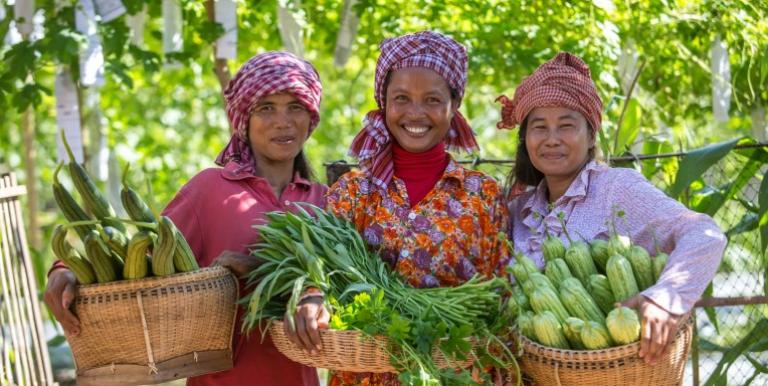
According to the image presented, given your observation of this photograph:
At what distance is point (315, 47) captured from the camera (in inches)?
258

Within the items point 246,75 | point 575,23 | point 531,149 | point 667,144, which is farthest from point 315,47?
point 531,149

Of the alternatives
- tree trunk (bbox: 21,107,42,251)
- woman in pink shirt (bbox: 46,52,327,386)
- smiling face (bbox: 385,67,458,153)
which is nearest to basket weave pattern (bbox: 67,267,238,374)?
woman in pink shirt (bbox: 46,52,327,386)

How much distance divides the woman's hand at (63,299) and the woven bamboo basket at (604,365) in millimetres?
1184

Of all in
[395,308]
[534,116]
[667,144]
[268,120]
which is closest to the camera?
[395,308]

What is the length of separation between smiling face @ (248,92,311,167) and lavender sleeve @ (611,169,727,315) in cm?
102

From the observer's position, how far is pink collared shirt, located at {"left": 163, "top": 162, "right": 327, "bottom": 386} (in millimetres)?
3012

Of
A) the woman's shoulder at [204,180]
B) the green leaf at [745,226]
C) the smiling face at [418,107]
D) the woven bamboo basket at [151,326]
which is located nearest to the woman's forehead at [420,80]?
the smiling face at [418,107]

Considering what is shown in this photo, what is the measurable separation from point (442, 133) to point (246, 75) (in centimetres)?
66

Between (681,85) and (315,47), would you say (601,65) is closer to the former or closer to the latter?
(681,85)

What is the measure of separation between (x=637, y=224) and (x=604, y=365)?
0.49 m

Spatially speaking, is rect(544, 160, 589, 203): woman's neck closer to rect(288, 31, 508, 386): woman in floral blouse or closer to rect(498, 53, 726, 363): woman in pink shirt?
rect(498, 53, 726, 363): woman in pink shirt

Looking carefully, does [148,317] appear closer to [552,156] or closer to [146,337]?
[146,337]

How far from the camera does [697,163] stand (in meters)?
3.67

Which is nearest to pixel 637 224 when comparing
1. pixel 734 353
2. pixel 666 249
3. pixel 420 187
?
pixel 666 249
